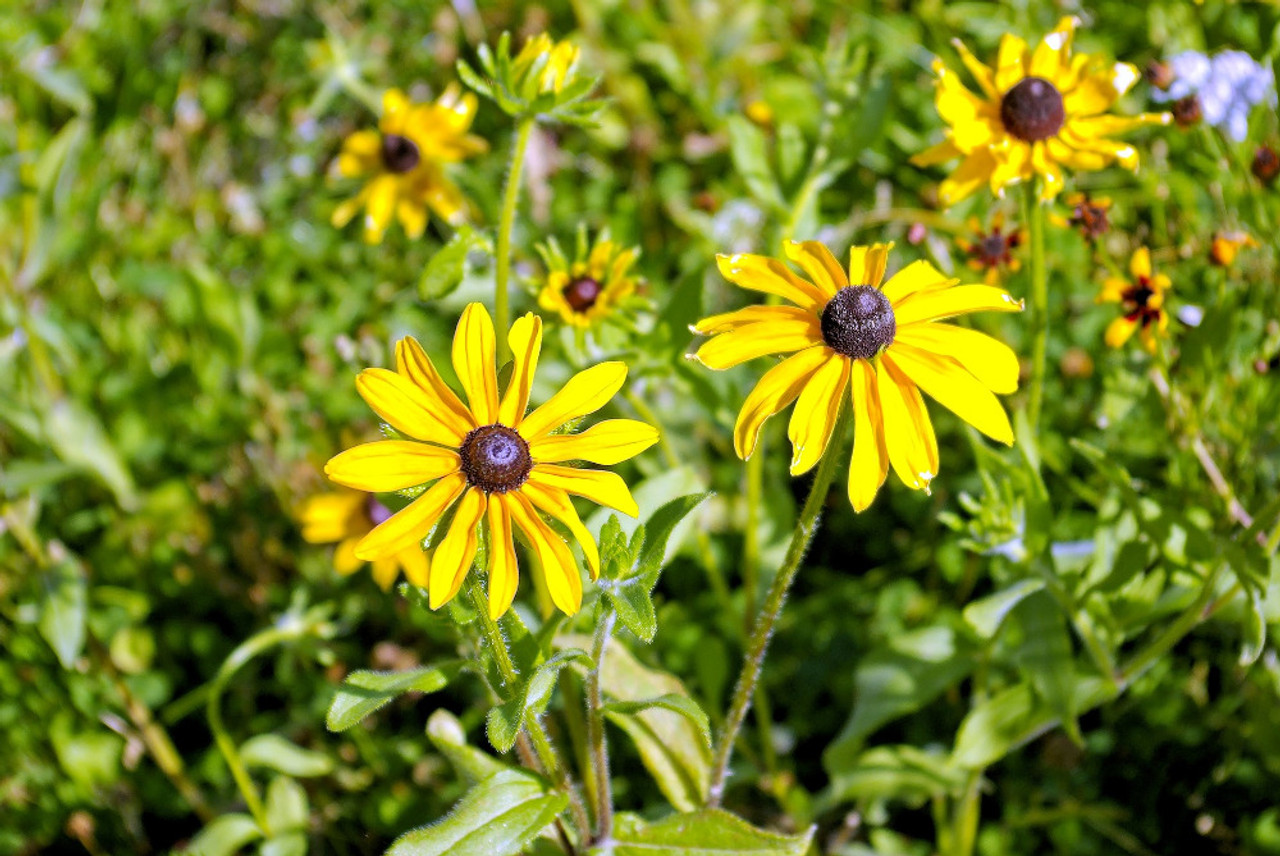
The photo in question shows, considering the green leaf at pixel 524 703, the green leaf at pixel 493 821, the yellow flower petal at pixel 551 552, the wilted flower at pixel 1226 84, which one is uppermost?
the wilted flower at pixel 1226 84

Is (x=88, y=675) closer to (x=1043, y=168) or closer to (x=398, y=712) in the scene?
(x=398, y=712)

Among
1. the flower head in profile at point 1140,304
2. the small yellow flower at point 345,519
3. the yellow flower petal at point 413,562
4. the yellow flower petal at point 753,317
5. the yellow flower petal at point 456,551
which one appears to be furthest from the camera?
the small yellow flower at point 345,519

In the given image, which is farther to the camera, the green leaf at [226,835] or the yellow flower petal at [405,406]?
the green leaf at [226,835]

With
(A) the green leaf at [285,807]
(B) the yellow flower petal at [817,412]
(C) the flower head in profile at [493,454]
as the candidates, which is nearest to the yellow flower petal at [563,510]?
(C) the flower head in profile at [493,454]

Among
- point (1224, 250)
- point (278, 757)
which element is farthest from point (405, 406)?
point (1224, 250)

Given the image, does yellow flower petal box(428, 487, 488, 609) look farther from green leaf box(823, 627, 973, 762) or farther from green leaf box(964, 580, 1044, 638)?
green leaf box(823, 627, 973, 762)

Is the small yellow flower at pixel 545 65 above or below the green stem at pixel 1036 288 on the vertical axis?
above

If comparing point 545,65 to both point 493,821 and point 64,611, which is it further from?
point 64,611

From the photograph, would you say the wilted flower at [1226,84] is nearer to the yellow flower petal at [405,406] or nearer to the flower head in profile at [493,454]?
the flower head in profile at [493,454]
